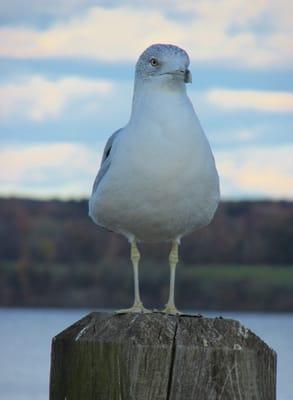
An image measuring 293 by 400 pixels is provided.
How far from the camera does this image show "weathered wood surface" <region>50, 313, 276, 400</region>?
596 centimetres

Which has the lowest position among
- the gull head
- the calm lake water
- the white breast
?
the calm lake water

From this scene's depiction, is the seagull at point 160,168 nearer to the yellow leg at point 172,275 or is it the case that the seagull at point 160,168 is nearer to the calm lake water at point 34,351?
the yellow leg at point 172,275

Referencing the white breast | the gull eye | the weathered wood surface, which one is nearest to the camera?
the weathered wood surface

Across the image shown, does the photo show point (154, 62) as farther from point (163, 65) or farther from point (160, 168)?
point (160, 168)

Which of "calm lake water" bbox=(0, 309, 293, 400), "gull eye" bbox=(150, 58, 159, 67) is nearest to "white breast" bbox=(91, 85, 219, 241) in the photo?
"gull eye" bbox=(150, 58, 159, 67)

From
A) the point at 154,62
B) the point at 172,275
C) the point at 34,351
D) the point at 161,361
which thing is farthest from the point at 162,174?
the point at 34,351

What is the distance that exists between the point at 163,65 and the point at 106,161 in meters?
0.72

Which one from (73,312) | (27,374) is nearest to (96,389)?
(27,374)

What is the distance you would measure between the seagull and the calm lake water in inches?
1426

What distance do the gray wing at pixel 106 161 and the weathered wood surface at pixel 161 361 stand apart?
5.88ft

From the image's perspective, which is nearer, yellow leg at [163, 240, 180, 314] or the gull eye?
yellow leg at [163, 240, 180, 314]

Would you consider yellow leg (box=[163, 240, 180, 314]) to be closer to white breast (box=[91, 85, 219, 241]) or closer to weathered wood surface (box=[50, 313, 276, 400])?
white breast (box=[91, 85, 219, 241])

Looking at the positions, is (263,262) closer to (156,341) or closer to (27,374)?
(27,374)

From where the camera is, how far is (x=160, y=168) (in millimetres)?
7133
